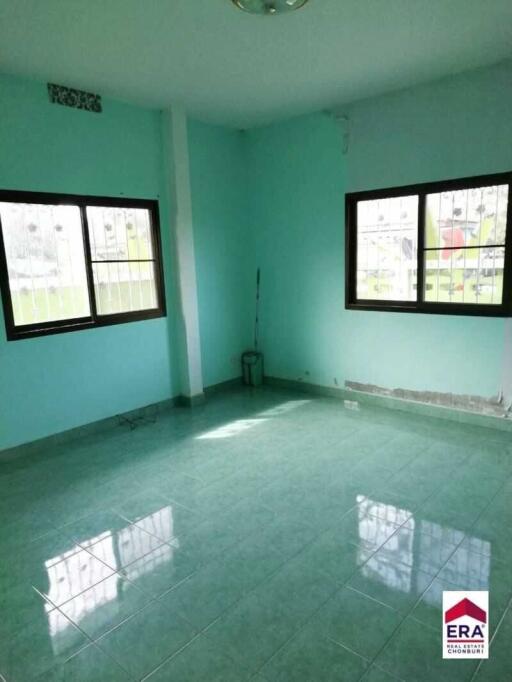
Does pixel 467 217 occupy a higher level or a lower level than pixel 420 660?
higher

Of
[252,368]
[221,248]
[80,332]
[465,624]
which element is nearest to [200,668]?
[465,624]

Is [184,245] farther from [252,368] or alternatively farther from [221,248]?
[252,368]

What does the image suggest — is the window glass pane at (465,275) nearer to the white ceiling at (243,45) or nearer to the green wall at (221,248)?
the white ceiling at (243,45)

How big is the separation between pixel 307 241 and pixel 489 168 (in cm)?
195

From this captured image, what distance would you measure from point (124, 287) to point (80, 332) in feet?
2.22

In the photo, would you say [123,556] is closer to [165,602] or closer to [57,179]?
[165,602]

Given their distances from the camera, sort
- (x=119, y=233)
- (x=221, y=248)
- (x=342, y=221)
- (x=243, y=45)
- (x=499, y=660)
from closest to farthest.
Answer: (x=499, y=660), (x=243, y=45), (x=119, y=233), (x=342, y=221), (x=221, y=248)

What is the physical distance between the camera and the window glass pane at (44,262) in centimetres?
382

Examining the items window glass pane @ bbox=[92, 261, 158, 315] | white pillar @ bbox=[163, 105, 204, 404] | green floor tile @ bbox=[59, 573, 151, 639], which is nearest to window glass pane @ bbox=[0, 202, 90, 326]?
window glass pane @ bbox=[92, 261, 158, 315]

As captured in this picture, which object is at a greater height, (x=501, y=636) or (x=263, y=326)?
(x=263, y=326)

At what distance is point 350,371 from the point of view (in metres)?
5.08

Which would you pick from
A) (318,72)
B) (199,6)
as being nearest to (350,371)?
(318,72)

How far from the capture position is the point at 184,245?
493 cm

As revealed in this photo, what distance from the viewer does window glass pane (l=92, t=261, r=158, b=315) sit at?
4.43 m
